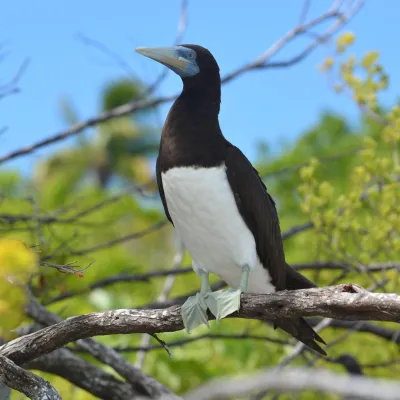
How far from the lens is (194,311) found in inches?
170

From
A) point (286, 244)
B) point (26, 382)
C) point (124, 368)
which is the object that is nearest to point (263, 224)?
point (124, 368)

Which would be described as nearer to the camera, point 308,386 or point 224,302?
point 308,386

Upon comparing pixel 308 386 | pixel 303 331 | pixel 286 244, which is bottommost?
pixel 286 244

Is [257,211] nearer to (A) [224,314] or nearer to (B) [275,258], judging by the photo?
(B) [275,258]

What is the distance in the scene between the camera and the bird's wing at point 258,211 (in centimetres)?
457

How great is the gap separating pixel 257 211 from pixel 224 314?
765mm

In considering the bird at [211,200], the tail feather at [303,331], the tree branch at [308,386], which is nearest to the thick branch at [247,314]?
the bird at [211,200]

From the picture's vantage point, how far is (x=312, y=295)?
3.72 m

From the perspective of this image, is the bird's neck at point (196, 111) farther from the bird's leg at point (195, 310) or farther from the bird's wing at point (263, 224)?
the bird's leg at point (195, 310)

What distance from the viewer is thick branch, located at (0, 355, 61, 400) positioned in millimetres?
3852

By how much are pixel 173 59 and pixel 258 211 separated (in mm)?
1156

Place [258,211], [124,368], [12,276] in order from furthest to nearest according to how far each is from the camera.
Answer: [124,368]
[258,211]
[12,276]

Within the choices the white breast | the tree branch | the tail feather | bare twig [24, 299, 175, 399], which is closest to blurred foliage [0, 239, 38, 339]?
the tree branch

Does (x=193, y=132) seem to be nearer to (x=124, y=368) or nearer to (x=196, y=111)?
(x=196, y=111)
